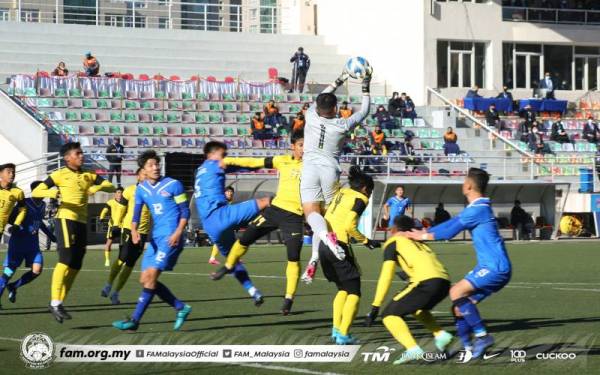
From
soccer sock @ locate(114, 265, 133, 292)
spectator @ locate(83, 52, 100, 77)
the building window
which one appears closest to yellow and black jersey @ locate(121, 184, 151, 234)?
soccer sock @ locate(114, 265, 133, 292)

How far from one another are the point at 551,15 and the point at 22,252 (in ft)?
136

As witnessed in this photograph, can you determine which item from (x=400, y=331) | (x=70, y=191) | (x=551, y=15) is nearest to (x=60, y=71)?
(x=551, y=15)

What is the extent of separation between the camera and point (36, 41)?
48.2 m

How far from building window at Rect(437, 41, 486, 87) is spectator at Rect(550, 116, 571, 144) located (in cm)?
603

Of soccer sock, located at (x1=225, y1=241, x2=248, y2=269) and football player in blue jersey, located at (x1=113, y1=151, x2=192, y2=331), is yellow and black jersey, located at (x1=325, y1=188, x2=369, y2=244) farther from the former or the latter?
soccer sock, located at (x1=225, y1=241, x2=248, y2=269)

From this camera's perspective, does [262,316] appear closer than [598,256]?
Yes

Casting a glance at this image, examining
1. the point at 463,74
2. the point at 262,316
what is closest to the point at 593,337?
the point at 262,316

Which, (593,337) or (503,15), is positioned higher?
(503,15)

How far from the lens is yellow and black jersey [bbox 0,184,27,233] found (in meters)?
16.4

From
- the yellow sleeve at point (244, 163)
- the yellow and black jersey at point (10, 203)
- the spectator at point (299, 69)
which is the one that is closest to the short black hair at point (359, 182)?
the yellow sleeve at point (244, 163)

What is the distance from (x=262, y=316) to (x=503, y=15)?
41388 mm

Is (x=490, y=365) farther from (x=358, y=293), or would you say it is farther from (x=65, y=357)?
(x=65, y=357)

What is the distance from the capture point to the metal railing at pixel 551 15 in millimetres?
53531

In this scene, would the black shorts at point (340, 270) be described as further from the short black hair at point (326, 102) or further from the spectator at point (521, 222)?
the spectator at point (521, 222)
